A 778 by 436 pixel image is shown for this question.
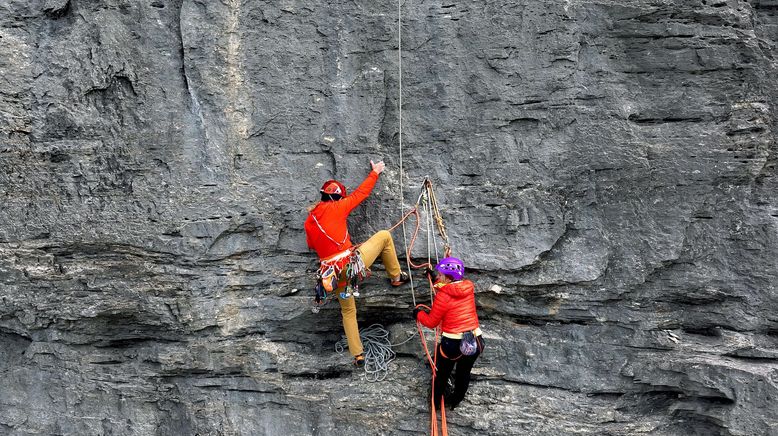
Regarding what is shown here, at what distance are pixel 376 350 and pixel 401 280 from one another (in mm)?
808

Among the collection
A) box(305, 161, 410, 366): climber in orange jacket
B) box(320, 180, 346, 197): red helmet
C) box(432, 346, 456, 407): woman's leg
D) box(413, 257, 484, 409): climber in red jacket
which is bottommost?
box(432, 346, 456, 407): woman's leg

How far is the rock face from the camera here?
561 centimetres

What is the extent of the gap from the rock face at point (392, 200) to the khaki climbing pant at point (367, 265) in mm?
289

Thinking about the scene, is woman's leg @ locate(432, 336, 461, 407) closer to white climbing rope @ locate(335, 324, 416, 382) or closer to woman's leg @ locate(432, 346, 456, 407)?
woman's leg @ locate(432, 346, 456, 407)

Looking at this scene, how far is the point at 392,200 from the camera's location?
6074 mm

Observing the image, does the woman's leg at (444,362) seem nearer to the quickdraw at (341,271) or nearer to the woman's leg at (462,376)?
the woman's leg at (462,376)

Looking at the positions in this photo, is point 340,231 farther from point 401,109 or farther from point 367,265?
point 401,109

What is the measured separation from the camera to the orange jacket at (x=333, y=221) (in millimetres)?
5590

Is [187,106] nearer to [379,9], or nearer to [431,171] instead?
[379,9]

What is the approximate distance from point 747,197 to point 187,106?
5359mm

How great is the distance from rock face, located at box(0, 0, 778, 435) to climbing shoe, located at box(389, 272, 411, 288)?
164 millimetres

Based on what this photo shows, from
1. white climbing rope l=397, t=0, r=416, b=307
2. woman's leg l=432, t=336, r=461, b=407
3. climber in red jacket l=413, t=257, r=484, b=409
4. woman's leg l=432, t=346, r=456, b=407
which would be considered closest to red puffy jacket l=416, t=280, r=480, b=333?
climber in red jacket l=413, t=257, r=484, b=409

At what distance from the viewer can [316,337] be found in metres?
6.52

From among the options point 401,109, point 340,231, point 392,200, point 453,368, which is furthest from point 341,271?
point 401,109
